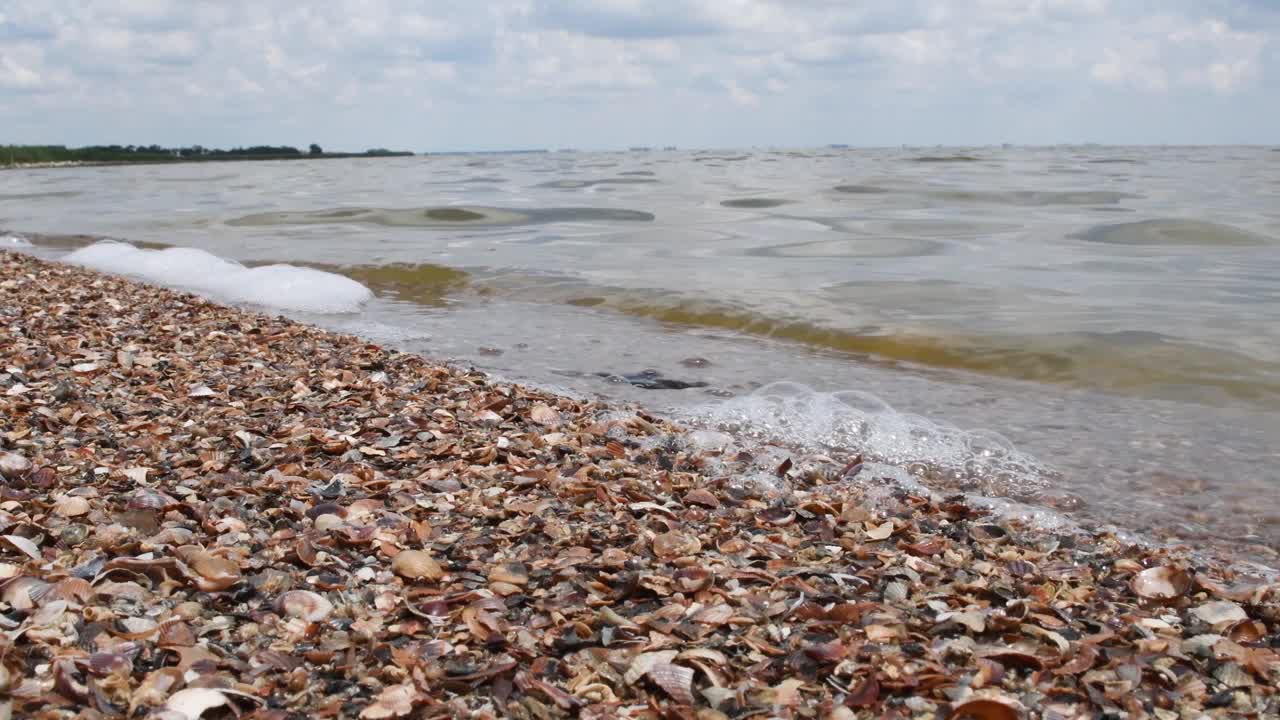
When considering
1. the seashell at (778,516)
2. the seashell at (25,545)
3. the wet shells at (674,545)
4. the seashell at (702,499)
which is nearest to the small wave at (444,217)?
the seashell at (702,499)

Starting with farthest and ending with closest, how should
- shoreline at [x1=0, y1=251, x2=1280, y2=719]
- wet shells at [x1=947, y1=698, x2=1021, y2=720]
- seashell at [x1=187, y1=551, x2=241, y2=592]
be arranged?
seashell at [x1=187, y1=551, x2=241, y2=592], shoreline at [x1=0, y1=251, x2=1280, y2=719], wet shells at [x1=947, y1=698, x2=1021, y2=720]

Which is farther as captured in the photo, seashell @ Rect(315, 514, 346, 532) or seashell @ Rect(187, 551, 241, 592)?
seashell @ Rect(315, 514, 346, 532)

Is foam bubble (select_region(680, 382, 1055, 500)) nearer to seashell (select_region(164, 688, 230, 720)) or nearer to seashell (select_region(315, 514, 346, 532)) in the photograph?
seashell (select_region(315, 514, 346, 532))

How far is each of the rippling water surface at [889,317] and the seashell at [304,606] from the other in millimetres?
3645

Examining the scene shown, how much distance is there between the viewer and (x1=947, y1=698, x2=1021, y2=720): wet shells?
2.70 meters

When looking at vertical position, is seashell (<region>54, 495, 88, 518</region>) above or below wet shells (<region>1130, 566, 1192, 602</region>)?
above

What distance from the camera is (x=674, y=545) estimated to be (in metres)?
3.85

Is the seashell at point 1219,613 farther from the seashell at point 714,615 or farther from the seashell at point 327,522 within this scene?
the seashell at point 327,522

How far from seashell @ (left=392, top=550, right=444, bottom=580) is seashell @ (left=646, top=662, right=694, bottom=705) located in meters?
0.98

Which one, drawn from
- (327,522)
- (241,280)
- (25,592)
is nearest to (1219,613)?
(327,522)

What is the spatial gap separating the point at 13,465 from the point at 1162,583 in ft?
15.2

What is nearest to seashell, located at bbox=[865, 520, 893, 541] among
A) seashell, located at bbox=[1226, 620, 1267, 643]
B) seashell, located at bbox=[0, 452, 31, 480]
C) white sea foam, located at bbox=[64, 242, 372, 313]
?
seashell, located at bbox=[1226, 620, 1267, 643]

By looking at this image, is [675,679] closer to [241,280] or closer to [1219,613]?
[1219,613]

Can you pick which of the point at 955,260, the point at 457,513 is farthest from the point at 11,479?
the point at 955,260
